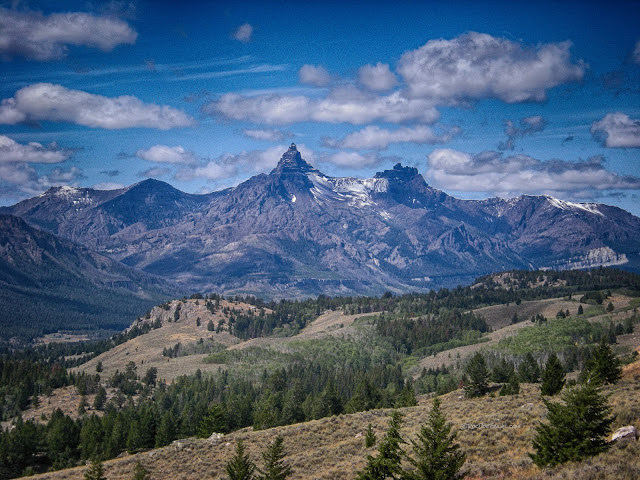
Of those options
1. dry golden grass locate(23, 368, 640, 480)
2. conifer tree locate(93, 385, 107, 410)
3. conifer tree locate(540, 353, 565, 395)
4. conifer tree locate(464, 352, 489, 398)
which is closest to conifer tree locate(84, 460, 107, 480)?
dry golden grass locate(23, 368, 640, 480)

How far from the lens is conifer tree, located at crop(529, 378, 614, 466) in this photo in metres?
37.9

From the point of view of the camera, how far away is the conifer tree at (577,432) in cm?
3794

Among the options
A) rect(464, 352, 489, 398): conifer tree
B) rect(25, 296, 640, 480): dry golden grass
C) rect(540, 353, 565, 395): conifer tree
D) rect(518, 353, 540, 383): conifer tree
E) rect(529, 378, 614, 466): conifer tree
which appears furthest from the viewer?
rect(518, 353, 540, 383): conifer tree

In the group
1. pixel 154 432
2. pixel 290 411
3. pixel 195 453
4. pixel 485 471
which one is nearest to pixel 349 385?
pixel 290 411

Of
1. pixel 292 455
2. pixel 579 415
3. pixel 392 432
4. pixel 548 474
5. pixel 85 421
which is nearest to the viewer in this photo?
pixel 548 474

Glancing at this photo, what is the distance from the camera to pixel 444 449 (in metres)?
40.1

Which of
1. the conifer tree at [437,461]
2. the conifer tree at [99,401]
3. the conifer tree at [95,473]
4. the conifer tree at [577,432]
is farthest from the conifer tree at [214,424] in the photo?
the conifer tree at [577,432]

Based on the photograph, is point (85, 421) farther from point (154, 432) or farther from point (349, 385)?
point (349, 385)

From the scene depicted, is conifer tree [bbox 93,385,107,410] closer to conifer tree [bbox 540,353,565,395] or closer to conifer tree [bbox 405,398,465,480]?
conifer tree [bbox 540,353,565,395]

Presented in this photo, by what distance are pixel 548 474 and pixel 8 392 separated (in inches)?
7576

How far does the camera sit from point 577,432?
38.6m

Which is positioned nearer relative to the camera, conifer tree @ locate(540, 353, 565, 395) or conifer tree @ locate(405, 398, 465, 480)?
conifer tree @ locate(405, 398, 465, 480)

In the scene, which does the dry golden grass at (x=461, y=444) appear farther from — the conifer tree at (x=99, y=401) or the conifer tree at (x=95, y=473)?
the conifer tree at (x=99, y=401)

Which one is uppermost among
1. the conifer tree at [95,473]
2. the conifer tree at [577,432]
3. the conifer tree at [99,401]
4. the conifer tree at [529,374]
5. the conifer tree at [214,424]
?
the conifer tree at [577,432]
